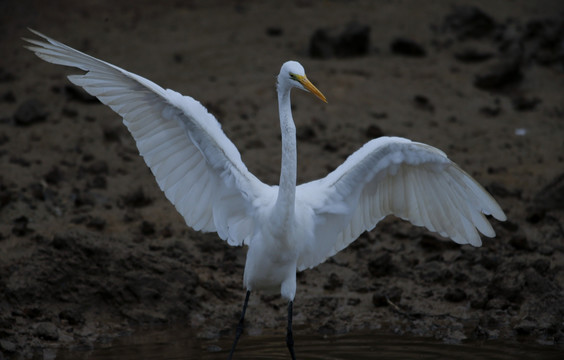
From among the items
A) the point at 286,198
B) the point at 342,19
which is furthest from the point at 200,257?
the point at 342,19

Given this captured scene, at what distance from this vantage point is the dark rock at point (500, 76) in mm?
11469

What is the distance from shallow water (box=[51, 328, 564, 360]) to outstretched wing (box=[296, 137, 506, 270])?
753 millimetres

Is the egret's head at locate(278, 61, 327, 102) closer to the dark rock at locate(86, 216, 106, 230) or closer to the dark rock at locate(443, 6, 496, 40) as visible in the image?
the dark rock at locate(86, 216, 106, 230)

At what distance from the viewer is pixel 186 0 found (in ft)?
47.5

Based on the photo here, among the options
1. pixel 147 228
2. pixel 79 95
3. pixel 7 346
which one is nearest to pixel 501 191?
pixel 147 228

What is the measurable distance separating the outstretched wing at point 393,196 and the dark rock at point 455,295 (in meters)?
1.11

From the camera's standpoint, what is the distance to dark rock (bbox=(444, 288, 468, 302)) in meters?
7.29

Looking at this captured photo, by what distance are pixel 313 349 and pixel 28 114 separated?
5.51m

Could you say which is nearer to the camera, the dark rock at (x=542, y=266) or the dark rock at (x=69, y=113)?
the dark rock at (x=542, y=266)

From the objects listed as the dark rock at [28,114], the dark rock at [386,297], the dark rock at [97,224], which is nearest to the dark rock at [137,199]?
the dark rock at [97,224]

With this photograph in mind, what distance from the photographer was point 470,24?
13000 mm

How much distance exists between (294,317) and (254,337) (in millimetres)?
543

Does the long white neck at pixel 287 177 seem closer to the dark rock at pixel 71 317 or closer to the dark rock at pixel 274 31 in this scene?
the dark rock at pixel 71 317

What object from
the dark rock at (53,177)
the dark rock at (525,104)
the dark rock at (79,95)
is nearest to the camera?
the dark rock at (53,177)
